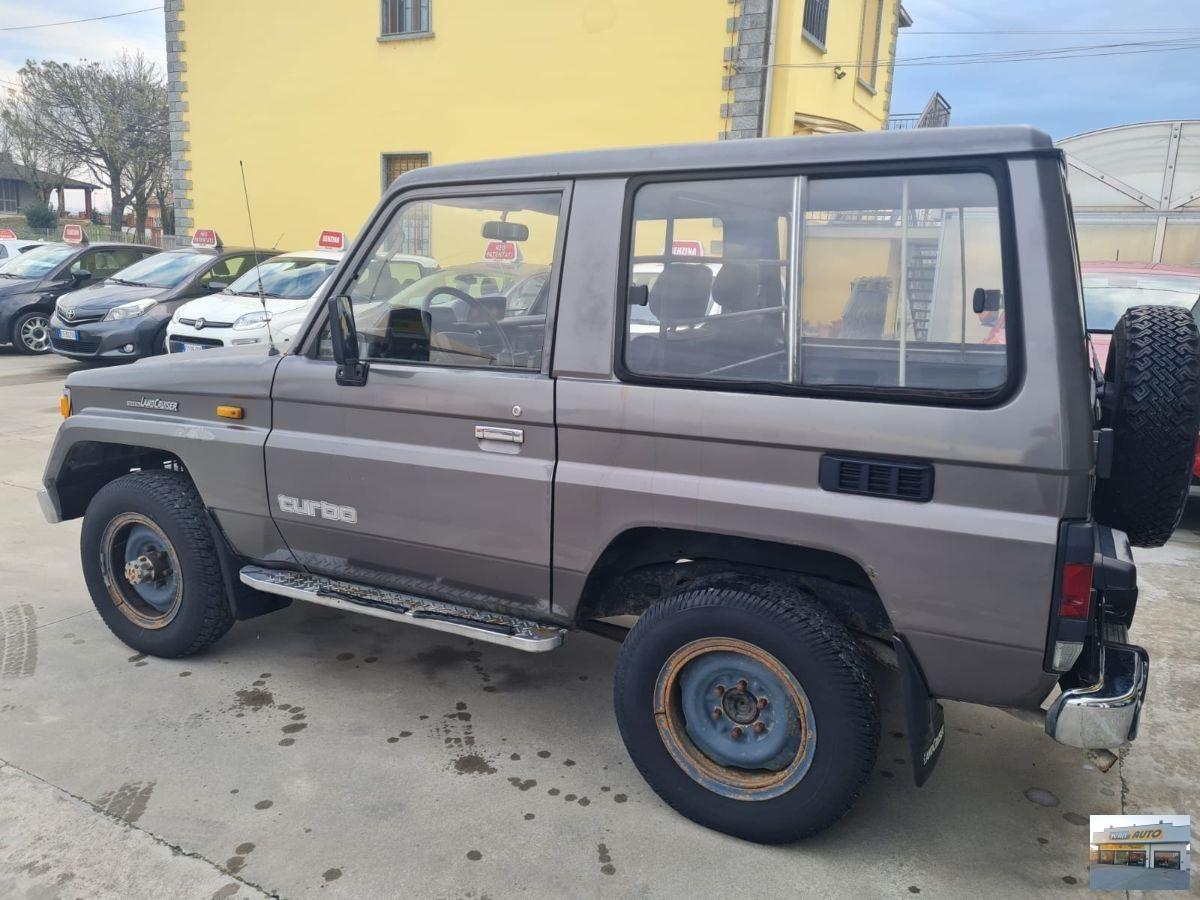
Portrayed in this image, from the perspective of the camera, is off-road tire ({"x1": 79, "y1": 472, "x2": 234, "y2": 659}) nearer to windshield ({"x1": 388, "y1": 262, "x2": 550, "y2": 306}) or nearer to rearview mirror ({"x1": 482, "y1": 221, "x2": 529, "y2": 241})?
windshield ({"x1": 388, "y1": 262, "x2": 550, "y2": 306})

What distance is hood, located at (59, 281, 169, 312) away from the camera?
1102cm

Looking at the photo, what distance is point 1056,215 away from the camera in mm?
2268

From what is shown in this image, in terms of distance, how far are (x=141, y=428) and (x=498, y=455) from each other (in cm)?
177

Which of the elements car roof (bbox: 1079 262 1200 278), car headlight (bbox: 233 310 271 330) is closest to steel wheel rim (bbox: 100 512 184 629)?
car headlight (bbox: 233 310 271 330)

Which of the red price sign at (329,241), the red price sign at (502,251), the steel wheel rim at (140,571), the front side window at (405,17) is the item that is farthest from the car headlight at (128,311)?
the red price sign at (502,251)

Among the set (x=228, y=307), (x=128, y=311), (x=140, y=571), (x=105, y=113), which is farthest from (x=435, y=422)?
(x=105, y=113)

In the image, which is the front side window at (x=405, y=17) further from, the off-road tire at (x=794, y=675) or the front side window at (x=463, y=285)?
the off-road tire at (x=794, y=675)

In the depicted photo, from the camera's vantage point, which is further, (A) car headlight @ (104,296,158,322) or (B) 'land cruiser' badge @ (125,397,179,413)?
(A) car headlight @ (104,296,158,322)

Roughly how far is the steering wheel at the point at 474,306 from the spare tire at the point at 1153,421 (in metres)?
1.82

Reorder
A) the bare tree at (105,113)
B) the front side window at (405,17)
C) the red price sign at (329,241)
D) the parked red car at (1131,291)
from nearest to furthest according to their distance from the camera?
the parked red car at (1131,291)
the red price sign at (329,241)
the front side window at (405,17)
the bare tree at (105,113)

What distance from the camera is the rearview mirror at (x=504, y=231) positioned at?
306 cm

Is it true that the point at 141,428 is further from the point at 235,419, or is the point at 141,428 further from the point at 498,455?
the point at 498,455

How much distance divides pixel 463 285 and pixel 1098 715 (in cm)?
235

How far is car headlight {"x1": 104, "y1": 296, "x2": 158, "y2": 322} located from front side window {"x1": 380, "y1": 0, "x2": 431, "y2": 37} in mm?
7778
